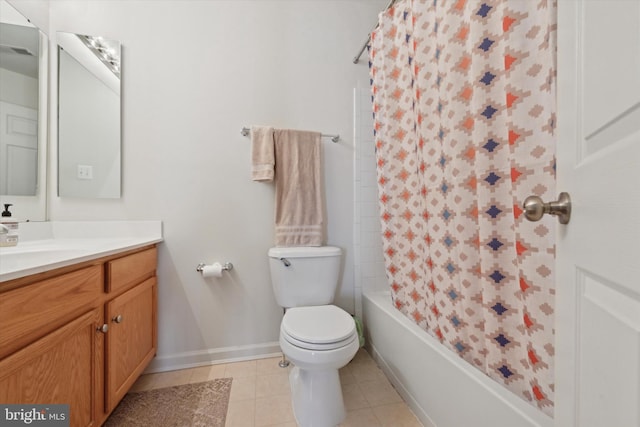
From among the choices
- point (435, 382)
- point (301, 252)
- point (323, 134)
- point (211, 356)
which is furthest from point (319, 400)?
point (323, 134)

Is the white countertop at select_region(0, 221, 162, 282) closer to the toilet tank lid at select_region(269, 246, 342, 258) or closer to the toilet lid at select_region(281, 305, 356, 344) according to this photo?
the toilet tank lid at select_region(269, 246, 342, 258)

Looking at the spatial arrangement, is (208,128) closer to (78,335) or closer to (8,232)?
(8,232)

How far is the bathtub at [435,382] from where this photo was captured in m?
0.75

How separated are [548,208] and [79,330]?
4.41 feet

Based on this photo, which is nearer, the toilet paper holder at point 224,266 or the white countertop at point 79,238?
the white countertop at point 79,238

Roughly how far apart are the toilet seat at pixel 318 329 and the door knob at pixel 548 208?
0.81 meters

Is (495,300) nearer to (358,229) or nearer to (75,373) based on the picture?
(358,229)

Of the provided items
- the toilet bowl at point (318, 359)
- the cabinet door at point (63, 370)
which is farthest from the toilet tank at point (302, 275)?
the cabinet door at point (63, 370)

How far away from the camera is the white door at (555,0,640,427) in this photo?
0.32 meters

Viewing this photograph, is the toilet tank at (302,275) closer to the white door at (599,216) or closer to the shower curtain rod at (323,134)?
the shower curtain rod at (323,134)

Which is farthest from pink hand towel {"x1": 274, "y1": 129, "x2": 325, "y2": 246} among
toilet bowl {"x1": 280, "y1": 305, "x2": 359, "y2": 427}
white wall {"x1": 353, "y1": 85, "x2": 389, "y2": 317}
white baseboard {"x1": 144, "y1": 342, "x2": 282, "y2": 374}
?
white baseboard {"x1": 144, "y1": 342, "x2": 282, "y2": 374}

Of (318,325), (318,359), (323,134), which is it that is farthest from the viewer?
(323,134)

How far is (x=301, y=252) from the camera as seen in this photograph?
142cm

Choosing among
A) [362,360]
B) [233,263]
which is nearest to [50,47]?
[233,263]
